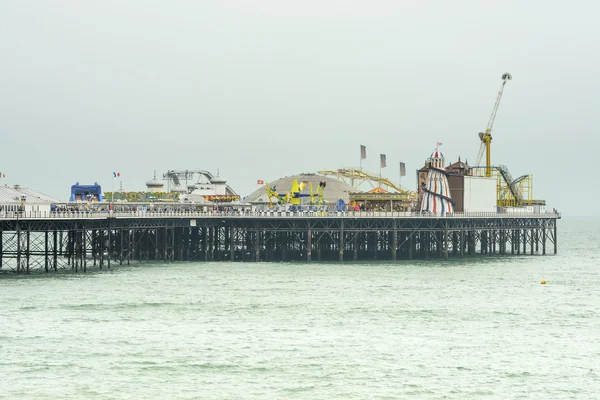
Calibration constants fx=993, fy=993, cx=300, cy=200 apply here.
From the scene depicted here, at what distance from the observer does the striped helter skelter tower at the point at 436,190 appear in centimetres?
11938

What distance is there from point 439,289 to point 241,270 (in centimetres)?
2370

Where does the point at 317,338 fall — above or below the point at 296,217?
below

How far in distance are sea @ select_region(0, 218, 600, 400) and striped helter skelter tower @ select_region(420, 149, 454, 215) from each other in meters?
32.4

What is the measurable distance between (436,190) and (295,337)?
6885cm

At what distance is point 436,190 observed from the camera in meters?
120

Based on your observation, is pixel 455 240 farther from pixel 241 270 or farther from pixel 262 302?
pixel 262 302

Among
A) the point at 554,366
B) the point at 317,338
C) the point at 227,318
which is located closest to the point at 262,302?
the point at 227,318

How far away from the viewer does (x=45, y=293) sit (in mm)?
70375

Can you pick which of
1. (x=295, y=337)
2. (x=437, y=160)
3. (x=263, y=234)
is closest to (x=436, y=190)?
(x=437, y=160)

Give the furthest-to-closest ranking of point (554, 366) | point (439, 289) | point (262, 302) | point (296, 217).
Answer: point (296, 217) < point (439, 289) < point (262, 302) < point (554, 366)

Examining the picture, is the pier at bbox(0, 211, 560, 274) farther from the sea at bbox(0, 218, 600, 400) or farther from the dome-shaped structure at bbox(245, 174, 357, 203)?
the dome-shaped structure at bbox(245, 174, 357, 203)

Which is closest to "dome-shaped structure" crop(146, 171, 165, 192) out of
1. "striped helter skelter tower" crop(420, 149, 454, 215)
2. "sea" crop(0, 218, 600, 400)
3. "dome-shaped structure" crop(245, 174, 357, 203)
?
"dome-shaped structure" crop(245, 174, 357, 203)

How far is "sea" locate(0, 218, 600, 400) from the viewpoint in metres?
43.1

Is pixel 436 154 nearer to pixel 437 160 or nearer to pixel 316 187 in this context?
pixel 437 160
